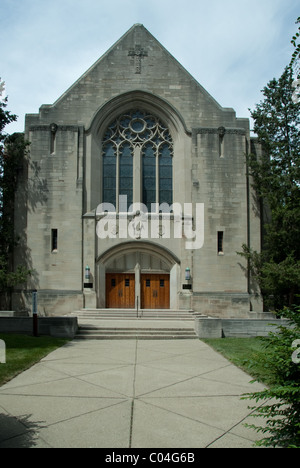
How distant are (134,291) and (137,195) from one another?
5.40 meters

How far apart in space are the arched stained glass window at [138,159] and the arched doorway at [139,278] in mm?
2718

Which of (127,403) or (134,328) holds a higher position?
(127,403)

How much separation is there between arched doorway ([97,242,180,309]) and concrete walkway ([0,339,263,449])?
10963mm

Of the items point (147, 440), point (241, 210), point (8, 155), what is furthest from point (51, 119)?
point (147, 440)

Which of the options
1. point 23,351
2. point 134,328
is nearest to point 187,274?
point 134,328

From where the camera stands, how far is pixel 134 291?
22.6 meters

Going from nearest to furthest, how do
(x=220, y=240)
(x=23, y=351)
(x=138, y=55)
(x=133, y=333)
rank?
(x=23, y=351)
(x=133, y=333)
(x=220, y=240)
(x=138, y=55)

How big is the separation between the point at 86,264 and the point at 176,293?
513cm

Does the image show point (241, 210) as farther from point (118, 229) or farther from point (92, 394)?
point (92, 394)

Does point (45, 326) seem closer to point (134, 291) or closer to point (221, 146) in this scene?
point (134, 291)

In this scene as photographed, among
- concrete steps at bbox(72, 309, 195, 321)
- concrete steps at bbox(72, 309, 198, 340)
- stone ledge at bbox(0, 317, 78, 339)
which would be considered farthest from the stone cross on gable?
stone ledge at bbox(0, 317, 78, 339)

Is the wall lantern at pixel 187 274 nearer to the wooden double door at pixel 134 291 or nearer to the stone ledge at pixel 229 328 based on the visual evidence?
the wooden double door at pixel 134 291

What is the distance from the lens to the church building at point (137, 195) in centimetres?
2186

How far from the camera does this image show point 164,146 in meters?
23.8
